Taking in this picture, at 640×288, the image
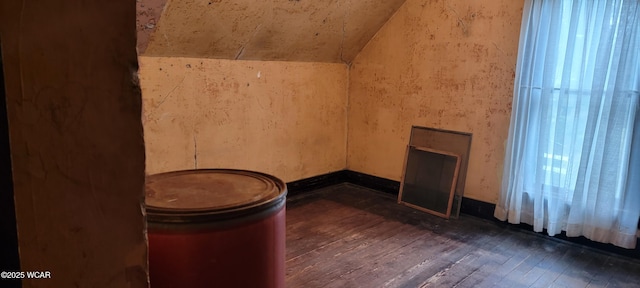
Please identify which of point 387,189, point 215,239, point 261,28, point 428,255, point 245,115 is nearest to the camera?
point 215,239

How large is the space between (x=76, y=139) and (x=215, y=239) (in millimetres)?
667

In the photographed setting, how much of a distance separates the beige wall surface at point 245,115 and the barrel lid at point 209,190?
1.53 m

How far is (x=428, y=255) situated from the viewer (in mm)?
2705

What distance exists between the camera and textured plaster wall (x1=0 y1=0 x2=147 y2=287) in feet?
1.59

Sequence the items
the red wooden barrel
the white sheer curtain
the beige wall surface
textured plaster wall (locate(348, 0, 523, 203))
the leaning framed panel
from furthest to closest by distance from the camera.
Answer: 1. the leaning framed panel
2. textured plaster wall (locate(348, 0, 523, 203))
3. the beige wall surface
4. the white sheer curtain
5. the red wooden barrel

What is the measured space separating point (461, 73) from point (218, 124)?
80.5 inches

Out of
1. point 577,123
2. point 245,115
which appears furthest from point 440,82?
point 245,115

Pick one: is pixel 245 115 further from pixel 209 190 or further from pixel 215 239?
pixel 215 239

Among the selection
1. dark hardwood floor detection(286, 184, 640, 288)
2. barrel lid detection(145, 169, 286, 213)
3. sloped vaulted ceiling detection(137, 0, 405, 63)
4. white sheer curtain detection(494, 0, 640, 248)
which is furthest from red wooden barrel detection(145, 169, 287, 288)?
white sheer curtain detection(494, 0, 640, 248)

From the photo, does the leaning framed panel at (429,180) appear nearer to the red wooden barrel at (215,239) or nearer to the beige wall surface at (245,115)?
the beige wall surface at (245,115)

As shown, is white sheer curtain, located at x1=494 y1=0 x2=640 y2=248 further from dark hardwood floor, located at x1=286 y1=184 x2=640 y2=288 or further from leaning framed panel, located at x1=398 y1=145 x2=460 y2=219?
leaning framed panel, located at x1=398 y1=145 x2=460 y2=219

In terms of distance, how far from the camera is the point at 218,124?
337 cm

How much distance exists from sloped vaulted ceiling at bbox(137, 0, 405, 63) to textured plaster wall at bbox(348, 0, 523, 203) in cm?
27

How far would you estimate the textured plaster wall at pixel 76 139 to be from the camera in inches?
19.1
